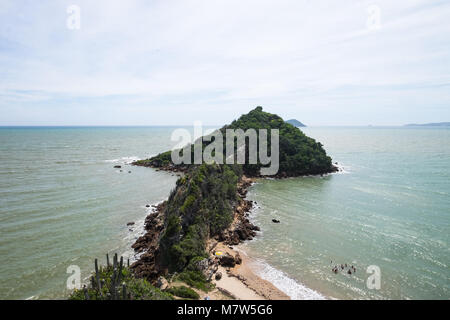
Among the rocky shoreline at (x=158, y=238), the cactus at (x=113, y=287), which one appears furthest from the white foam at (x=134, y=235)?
the cactus at (x=113, y=287)

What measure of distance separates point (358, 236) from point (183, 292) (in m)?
25.3

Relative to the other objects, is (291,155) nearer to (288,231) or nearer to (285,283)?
(288,231)

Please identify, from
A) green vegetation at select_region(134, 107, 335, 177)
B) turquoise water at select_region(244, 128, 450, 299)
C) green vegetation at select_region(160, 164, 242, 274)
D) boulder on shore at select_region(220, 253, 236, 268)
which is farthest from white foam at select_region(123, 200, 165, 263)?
green vegetation at select_region(134, 107, 335, 177)

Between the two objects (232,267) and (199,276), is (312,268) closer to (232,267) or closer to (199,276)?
(232,267)

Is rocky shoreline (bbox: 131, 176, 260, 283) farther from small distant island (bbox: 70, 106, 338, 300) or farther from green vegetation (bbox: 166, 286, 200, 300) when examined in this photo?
green vegetation (bbox: 166, 286, 200, 300)

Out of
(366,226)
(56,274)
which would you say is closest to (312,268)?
(366,226)

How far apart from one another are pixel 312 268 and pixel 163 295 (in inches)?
652

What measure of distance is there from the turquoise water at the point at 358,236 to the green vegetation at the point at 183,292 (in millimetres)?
9275

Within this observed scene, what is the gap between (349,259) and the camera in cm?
2764

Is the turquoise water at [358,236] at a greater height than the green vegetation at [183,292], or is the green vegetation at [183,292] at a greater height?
the green vegetation at [183,292]

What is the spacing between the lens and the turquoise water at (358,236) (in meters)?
23.9

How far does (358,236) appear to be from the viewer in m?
32.8

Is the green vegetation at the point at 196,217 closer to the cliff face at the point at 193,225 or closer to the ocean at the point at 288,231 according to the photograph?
the cliff face at the point at 193,225

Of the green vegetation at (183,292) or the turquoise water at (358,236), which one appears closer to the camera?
the green vegetation at (183,292)
